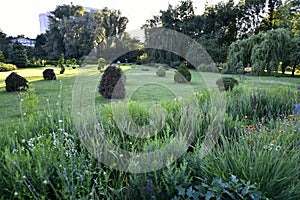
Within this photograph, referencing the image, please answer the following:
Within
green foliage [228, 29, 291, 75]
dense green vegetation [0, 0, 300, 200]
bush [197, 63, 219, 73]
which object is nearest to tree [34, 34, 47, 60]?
dense green vegetation [0, 0, 300, 200]

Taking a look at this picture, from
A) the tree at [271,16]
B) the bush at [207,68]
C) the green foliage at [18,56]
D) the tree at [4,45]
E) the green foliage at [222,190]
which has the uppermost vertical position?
the tree at [271,16]

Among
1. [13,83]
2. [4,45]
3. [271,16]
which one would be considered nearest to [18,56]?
[4,45]

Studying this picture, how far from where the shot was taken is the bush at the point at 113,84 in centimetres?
855

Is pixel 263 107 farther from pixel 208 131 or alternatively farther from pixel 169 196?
pixel 169 196

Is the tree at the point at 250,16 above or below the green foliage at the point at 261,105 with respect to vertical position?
above

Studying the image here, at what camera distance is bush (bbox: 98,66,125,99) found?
8.55 meters

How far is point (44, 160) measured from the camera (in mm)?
1762

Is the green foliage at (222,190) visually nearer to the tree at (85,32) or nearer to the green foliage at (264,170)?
the green foliage at (264,170)

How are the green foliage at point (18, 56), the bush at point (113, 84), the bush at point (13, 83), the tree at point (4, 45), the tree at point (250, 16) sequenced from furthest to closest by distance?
the tree at point (250, 16) → the tree at point (4, 45) → the green foliage at point (18, 56) → the bush at point (13, 83) → the bush at point (113, 84)

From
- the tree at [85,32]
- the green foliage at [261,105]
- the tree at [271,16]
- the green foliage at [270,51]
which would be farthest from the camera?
the tree at [85,32]

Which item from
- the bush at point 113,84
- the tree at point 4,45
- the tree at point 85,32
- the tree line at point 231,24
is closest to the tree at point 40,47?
the tree at point 85,32

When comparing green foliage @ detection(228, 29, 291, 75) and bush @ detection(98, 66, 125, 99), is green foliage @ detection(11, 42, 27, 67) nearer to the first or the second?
bush @ detection(98, 66, 125, 99)

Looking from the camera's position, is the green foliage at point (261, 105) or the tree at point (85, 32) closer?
the green foliage at point (261, 105)

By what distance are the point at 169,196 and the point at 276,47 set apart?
62.8 feet
